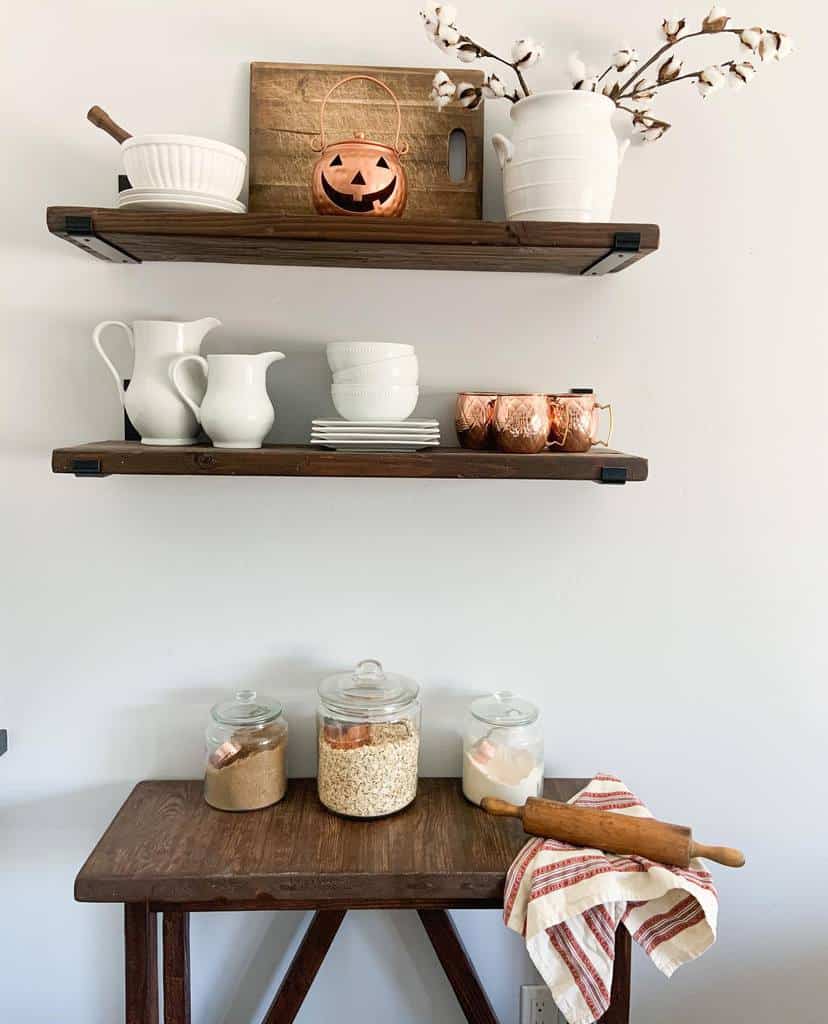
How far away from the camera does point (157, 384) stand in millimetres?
→ 1166

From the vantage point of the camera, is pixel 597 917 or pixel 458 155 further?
pixel 458 155

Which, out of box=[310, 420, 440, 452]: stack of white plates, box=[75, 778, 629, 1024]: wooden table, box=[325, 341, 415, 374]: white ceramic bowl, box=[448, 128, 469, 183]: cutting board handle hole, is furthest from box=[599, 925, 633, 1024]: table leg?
box=[448, 128, 469, 183]: cutting board handle hole

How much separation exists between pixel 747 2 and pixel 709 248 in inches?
14.5

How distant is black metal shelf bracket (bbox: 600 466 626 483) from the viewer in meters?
1.10

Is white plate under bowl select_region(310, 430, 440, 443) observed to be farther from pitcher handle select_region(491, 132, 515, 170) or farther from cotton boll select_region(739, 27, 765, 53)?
cotton boll select_region(739, 27, 765, 53)

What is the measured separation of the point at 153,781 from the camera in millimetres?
1350

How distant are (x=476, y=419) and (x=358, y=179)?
36 cm

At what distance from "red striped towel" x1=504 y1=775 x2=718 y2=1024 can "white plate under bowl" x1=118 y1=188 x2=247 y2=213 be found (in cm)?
97

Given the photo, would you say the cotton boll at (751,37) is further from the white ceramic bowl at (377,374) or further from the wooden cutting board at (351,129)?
the white ceramic bowl at (377,374)

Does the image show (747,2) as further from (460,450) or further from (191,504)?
(191,504)

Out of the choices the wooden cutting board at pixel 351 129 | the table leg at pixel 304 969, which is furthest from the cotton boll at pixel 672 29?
the table leg at pixel 304 969

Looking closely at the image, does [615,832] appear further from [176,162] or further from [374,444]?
[176,162]

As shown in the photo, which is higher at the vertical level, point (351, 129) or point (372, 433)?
point (351, 129)

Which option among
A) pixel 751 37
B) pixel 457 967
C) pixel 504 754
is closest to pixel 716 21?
pixel 751 37
